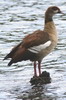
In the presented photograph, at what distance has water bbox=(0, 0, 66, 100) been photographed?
36.7 feet

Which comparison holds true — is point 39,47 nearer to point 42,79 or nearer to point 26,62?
point 42,79

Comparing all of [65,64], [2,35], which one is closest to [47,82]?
[65,64]

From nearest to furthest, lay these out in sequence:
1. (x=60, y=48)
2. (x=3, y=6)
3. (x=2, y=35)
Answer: (x=60, y=48), (x=2, y=35), (x=3, y=6)

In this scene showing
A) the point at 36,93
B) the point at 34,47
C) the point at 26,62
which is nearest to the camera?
the point at 36,93

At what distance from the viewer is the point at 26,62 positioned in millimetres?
13969

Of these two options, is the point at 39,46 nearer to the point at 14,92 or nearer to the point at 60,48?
the point at 14,92

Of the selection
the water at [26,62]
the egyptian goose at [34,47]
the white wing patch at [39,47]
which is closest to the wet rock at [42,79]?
the water at [26,62]

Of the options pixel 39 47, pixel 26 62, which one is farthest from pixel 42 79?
pixel 26 62

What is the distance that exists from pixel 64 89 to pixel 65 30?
6.14 metres

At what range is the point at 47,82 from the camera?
469 inches

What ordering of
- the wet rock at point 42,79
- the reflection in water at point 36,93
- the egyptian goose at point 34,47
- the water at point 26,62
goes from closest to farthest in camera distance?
1. the reflection in water at point 36,93
2. the water at point 26,62
3. the egyptian goose at point 34,47
4. the wet rock at point 42,79

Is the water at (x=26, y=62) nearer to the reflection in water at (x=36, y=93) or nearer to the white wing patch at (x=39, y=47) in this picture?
the reflection in water at (x=36, y=93)

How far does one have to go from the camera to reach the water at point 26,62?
440 inches

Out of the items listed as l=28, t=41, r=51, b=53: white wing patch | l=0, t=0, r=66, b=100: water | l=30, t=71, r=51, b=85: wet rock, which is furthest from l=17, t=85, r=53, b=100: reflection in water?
l=28, t=41, r=51, b=53: white wing patch
